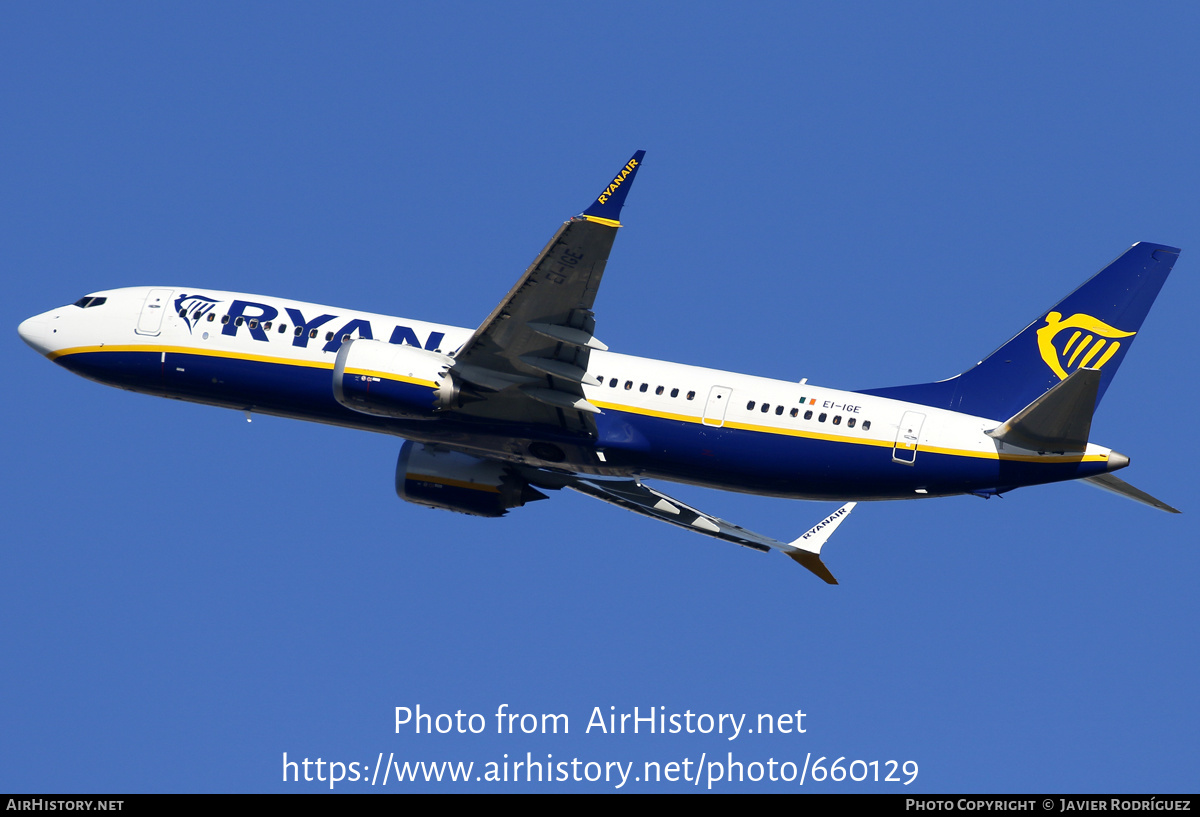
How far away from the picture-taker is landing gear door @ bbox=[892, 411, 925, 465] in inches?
1428

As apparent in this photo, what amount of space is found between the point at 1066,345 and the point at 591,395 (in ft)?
44.6

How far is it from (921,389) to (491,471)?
13.1m

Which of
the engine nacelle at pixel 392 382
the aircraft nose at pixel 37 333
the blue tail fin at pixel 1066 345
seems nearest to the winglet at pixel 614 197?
the engine nacelle at pixel 392 382

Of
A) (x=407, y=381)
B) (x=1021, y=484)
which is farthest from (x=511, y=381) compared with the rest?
(x=1021, y=484)

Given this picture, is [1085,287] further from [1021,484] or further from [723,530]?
[723,530]

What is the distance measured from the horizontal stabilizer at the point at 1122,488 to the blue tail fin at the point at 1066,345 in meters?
2.61

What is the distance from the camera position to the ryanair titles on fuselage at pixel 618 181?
100ft

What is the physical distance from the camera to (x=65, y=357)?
41250mm

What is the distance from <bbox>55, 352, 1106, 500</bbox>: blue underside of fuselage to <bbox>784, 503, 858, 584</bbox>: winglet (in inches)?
165

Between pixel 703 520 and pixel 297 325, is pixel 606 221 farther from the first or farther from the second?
pixel 703 520

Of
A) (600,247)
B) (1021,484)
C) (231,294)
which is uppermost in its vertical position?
(231,294)

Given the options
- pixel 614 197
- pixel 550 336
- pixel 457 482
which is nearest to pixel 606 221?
pixel 614 197

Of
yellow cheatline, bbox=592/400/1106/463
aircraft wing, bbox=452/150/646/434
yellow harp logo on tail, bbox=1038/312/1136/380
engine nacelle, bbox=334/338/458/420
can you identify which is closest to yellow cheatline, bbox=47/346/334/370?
engine nacelle, bbox=334/338/458/420

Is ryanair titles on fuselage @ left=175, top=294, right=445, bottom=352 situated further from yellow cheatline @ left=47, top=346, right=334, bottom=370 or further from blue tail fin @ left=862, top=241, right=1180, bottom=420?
blue tail fin @ left=862, top=241, right=1180, bottom=420
